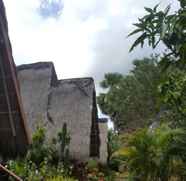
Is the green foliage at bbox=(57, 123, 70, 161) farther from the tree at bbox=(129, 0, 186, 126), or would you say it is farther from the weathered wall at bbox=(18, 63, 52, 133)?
the tree at bbox=(129, 0, 186, 126)

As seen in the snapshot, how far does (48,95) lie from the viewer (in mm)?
15109

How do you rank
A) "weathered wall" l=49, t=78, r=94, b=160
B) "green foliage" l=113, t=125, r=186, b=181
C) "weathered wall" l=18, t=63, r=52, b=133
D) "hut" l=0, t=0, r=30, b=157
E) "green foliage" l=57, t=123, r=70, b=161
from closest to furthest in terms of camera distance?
"hut" l=0, t=0, r=30, b=157 < "green foliage" l=113, t=125, r=186, b=181 < "green foliage" l=57, t=123, r=70, b=161 < "weathered wall" l=49, t=78, r=94, b=160 < "weathered wall" l=18, t=63, r=52, b=133

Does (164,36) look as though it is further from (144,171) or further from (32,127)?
(32,127)

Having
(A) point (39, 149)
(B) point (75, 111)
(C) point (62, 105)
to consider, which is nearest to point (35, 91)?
(C) point (62, 105)

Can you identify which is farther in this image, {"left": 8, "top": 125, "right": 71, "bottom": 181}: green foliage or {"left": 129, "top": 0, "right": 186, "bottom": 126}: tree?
{"left": 8, "top": 125, "right": 71, "bottom": 181}: green foliage

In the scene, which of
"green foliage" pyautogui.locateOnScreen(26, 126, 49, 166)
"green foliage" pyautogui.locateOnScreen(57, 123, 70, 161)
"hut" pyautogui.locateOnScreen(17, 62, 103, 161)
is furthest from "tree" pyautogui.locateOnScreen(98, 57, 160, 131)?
"green foliage" pyautogui.locateOnScreen(26, 126, 49, 166)

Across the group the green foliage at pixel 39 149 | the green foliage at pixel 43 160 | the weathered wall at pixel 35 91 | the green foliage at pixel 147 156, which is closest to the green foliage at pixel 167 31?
the green foliage at pixel 147 156

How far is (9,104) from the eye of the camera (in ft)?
25.1

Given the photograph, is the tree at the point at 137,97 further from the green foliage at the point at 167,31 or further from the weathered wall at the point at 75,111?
the green foliage at the point at 167,31

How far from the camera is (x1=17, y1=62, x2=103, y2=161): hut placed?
13.9 meters

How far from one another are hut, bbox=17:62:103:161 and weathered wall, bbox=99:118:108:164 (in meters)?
1.56

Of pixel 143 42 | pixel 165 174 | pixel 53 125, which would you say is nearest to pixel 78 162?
pixel 53 125

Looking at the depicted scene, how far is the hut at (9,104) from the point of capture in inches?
280

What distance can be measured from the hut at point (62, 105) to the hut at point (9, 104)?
5316mm
